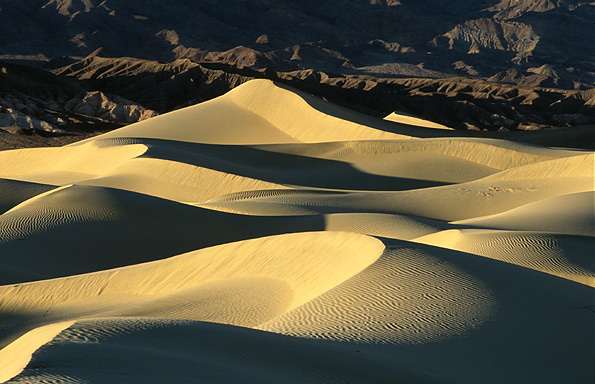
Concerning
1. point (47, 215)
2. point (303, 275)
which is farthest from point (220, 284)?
point (47, 215)

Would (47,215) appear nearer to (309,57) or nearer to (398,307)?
(398,307)

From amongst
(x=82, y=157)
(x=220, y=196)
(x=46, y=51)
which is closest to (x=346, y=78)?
(x=46, y=51)

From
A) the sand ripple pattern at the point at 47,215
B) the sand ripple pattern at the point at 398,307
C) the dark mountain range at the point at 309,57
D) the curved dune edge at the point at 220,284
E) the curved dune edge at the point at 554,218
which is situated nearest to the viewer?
the sand ripple pattern at the point at 398,307

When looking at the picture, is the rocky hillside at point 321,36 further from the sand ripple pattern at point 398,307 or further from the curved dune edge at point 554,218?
the sand ripple pattern at point 398,307

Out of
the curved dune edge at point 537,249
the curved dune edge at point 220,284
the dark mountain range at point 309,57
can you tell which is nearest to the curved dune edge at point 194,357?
the curved dune edge at point 220,284

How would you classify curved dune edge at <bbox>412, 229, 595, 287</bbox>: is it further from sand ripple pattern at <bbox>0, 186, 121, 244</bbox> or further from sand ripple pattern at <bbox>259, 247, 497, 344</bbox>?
sand ripple pattern at <bbox>0, 186, 121, 244</bbox>

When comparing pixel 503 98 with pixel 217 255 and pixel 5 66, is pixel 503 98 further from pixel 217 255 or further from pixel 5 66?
pixel 217 255

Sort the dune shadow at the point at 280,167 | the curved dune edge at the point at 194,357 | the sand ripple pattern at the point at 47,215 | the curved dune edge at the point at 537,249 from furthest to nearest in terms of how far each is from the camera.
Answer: the dune shadow at the point at 280,167, the sand ripple pattern at the point at 47,215, the curved dune edge at the point at 537,249, the curved dune edge at the point at 194,357
